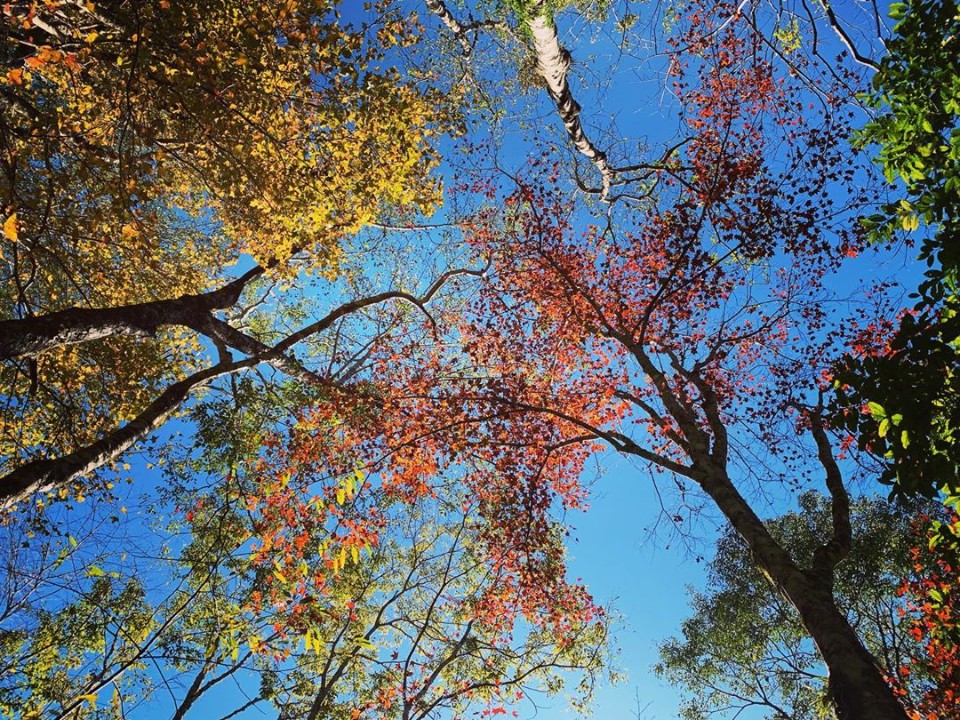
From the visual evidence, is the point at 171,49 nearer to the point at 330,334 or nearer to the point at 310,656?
the point at 330,334

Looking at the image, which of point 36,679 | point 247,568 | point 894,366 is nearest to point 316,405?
point 247,568

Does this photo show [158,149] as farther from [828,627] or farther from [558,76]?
[828,627]

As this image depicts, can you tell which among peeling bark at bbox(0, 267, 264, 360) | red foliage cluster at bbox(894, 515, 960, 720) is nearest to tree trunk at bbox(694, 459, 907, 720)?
red foliage cluster at bbox(894, 515, 960, 720)

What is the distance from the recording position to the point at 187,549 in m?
11.5

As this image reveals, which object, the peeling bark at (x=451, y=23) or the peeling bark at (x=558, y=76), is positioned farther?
the peeling bark at (x=451, y=23)

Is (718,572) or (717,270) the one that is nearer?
(717,270)

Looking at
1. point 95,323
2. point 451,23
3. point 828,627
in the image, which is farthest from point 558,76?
point 828,627

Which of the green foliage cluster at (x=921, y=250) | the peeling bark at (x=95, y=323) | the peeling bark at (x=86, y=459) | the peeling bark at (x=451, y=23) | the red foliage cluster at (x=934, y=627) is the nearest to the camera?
the green foliage cluster at (x=921, y=250)

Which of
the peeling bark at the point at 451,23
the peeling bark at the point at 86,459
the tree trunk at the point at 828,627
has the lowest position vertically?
the tree trunk at the point at 828,627

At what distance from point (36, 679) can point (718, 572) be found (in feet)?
54.1

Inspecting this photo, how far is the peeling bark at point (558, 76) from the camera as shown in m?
7.41

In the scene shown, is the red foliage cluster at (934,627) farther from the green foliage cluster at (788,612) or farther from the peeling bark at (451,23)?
the peeling bark at (451,23)

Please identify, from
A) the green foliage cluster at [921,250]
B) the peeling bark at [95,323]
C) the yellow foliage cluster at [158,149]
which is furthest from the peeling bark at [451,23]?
the green foliage cluster at [921,250]

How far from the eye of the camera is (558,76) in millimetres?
8492
